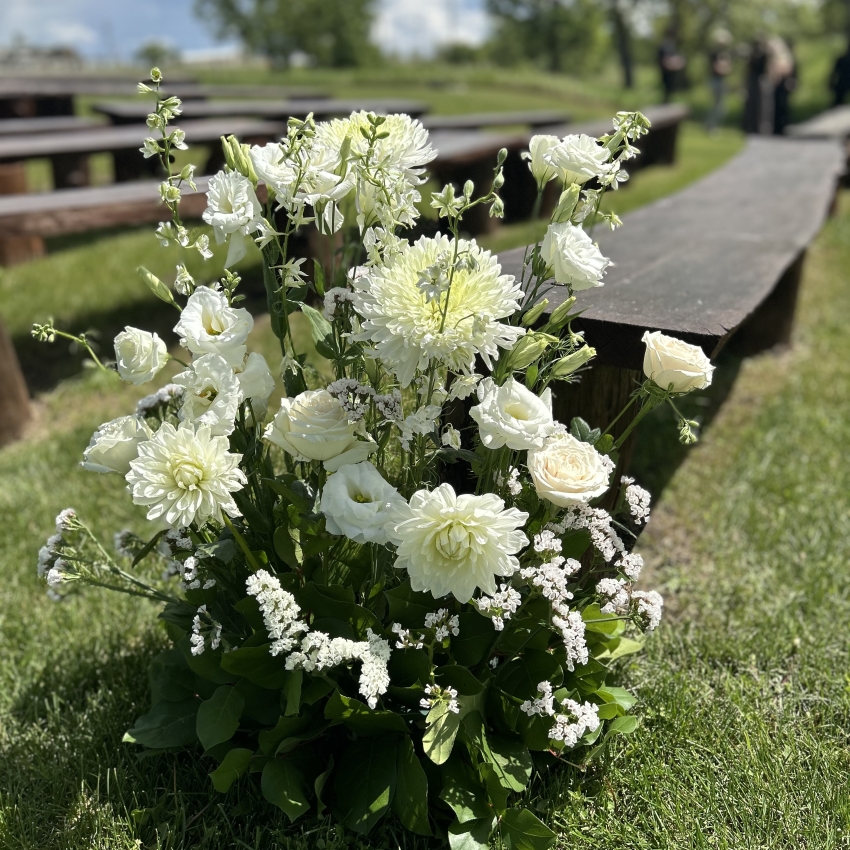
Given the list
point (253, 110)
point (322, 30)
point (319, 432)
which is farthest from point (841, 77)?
point (322, 30)

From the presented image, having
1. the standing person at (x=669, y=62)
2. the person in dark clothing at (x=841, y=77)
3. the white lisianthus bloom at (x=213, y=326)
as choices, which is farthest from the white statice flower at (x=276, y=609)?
the standing person at (x=669, y=62)

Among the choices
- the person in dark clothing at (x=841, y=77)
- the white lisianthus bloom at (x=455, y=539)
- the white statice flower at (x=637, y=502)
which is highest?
the person in dark clothing at (x=841, y=77)

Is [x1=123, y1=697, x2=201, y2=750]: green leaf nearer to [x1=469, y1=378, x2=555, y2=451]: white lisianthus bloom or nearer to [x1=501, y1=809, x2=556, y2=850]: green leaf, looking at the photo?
[x1=501, y1=809, x2=556, y2=850]: green leaf

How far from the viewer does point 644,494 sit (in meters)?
1.47

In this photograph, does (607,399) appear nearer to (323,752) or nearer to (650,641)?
(650,641)

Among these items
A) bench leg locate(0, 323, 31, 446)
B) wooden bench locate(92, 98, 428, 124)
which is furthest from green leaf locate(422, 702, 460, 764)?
wooden bench locate(92, 98, 428, 124)

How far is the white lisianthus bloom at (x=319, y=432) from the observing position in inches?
49.0

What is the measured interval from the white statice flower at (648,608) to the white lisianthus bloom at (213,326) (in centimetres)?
78

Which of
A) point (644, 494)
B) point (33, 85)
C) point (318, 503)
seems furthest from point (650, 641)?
point (33, 85)

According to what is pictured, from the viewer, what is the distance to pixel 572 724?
1382mm

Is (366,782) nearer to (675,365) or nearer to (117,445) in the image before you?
(117,445)

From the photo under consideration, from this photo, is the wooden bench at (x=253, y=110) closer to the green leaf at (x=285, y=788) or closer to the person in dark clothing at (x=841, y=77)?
the green leaf at (x=285, y=788)

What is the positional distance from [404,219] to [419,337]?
0.26 meters

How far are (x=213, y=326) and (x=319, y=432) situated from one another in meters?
0.24
